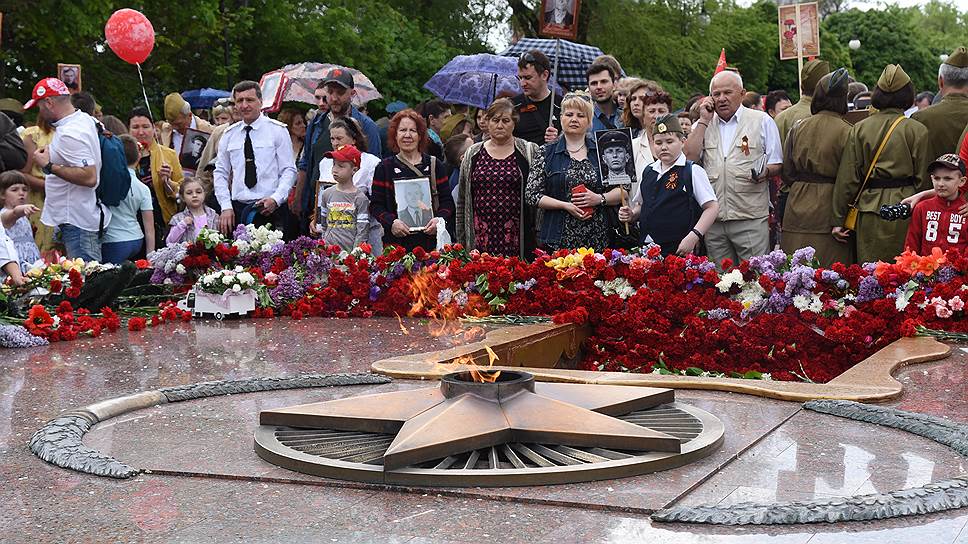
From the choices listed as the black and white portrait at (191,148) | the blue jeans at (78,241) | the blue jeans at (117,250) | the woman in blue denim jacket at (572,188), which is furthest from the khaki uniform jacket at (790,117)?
the black and white portrait at (191,148)

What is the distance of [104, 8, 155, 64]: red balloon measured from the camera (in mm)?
12273

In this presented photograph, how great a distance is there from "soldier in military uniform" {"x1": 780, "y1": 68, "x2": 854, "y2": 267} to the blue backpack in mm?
5276

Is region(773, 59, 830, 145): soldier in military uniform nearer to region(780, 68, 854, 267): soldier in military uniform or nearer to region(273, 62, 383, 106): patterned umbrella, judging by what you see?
region(780, 68, 854, 267): soldier in military uniform

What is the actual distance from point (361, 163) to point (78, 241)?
2.38 metres

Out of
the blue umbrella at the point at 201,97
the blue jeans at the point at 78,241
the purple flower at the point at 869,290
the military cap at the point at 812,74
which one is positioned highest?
the blue umbrella at the point at 201,97

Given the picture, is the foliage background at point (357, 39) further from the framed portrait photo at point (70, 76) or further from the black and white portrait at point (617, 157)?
the black and white portrait at point (617, 157)

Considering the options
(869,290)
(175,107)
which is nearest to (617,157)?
(869,290)

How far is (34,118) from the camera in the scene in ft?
57.9

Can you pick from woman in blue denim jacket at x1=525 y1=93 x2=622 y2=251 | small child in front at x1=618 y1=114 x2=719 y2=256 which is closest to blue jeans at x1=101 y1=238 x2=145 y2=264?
woman in blue denim jacket at x1=525 y1=93 x2=622 y2=251

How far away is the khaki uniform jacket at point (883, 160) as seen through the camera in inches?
336

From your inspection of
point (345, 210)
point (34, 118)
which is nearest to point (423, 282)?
point (345, 210)

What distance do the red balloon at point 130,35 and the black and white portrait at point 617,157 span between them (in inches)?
237

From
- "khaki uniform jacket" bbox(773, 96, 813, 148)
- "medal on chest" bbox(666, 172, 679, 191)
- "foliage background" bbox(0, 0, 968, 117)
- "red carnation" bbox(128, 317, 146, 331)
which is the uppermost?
"foliage background" bbox(0, 0, 968, 117)

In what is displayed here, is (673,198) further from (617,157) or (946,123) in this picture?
(946,123)
